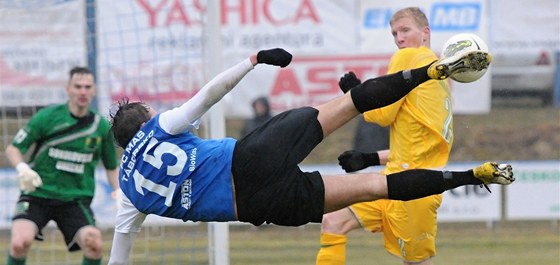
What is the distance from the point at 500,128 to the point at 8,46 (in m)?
8.64

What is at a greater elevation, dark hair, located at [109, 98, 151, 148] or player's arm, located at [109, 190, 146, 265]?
dark hair, located at [109, 98, 151, 148]

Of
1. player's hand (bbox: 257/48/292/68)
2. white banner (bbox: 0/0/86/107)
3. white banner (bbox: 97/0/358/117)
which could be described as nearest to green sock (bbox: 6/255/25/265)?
white banner (bbox: 97/0/358/117)

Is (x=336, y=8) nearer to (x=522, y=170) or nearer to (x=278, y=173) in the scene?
(x=522, y=170)

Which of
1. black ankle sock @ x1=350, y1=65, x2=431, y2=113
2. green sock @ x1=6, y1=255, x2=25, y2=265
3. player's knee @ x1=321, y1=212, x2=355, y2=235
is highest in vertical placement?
black ankle sock @ x1=350, y1=65, x2=431, y2=113

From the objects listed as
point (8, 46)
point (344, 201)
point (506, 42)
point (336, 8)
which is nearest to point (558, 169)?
point (506, 42)

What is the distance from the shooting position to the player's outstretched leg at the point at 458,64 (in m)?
6.00

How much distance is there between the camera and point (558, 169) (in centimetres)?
1424

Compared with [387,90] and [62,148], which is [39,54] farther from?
[387,90]

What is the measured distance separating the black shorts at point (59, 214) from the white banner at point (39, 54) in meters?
4.89

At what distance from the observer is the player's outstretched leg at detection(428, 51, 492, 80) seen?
19.7 feet

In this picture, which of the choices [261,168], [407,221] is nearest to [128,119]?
[261,168]

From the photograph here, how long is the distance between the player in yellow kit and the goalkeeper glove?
2.79 meters

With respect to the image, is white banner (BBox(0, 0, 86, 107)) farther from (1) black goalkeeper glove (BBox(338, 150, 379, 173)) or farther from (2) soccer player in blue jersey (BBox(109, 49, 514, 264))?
(2) soccer player in blue jersey (BBox(109, 49, 514, 264))

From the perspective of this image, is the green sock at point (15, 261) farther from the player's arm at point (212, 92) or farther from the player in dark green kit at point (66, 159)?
the player's arm at point (212, 92)
